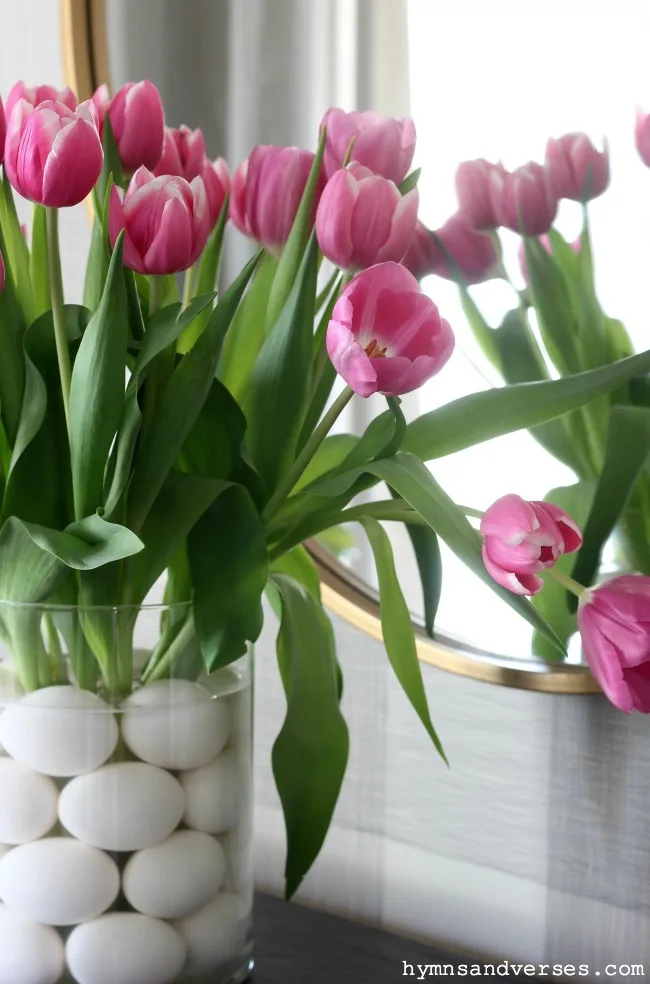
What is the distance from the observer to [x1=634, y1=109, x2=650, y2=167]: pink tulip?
54 cm

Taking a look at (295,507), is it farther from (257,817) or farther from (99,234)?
(257,817)

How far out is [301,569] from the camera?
608 millimetres

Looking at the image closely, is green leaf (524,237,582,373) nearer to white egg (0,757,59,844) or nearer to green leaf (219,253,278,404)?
green leaf (219,253,278,404)

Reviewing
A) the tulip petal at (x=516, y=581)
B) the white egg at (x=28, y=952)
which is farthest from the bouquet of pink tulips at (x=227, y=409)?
the white egg at (x=28, y=952)

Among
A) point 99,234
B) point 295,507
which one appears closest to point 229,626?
point 295,507

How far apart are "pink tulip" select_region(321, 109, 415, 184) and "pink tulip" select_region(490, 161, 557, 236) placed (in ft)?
0.32

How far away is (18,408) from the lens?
0.49 metres

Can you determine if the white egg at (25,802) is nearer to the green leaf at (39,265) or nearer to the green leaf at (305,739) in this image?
the green leaf at (305,739)

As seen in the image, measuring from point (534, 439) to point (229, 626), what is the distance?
22cm

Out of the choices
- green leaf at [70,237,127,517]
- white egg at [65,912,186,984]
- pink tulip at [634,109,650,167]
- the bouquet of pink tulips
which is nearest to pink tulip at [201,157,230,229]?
the bouquet of pink tulips

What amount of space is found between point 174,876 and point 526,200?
389 millimetres

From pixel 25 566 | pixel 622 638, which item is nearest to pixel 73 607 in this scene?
pixel 25 566

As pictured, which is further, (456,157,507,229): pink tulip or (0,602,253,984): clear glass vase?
(456,157,507,229): pink tulip

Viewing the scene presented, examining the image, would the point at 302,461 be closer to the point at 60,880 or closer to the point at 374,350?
the point at 374,350
